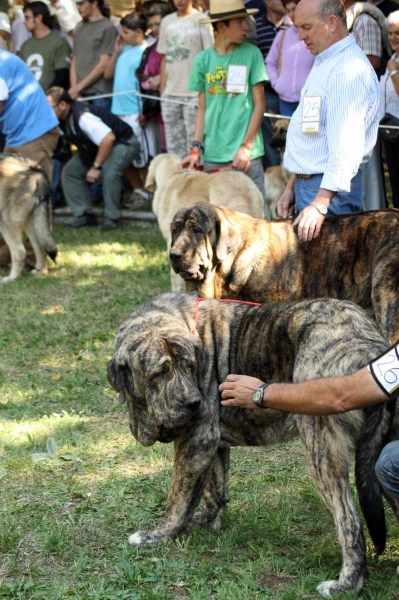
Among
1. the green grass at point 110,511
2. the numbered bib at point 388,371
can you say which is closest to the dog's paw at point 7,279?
the green grass at point 110,511

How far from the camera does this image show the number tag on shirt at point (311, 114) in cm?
554

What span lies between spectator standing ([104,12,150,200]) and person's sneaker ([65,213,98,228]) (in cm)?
77

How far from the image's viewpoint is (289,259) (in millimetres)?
5840

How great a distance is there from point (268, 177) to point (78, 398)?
16.0ft

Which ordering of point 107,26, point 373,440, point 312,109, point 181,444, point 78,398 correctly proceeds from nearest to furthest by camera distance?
point 373,440
point 181,444
point 312,109
point 78,398
point 107,26

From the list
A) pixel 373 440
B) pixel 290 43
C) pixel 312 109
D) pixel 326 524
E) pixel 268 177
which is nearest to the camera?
pixel 373 440

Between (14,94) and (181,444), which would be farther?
(14,94)

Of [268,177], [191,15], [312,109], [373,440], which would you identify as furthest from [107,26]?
[373,440]

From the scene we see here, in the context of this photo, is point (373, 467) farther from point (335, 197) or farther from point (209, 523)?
point (335, 197)

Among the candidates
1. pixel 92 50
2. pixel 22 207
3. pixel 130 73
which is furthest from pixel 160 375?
pixel 92 50

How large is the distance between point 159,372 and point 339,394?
3.01 feet

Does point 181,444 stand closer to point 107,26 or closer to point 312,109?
point 312,109

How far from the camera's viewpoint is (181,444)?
4.02 metres

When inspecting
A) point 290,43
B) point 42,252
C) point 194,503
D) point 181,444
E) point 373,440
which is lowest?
point 42,252
